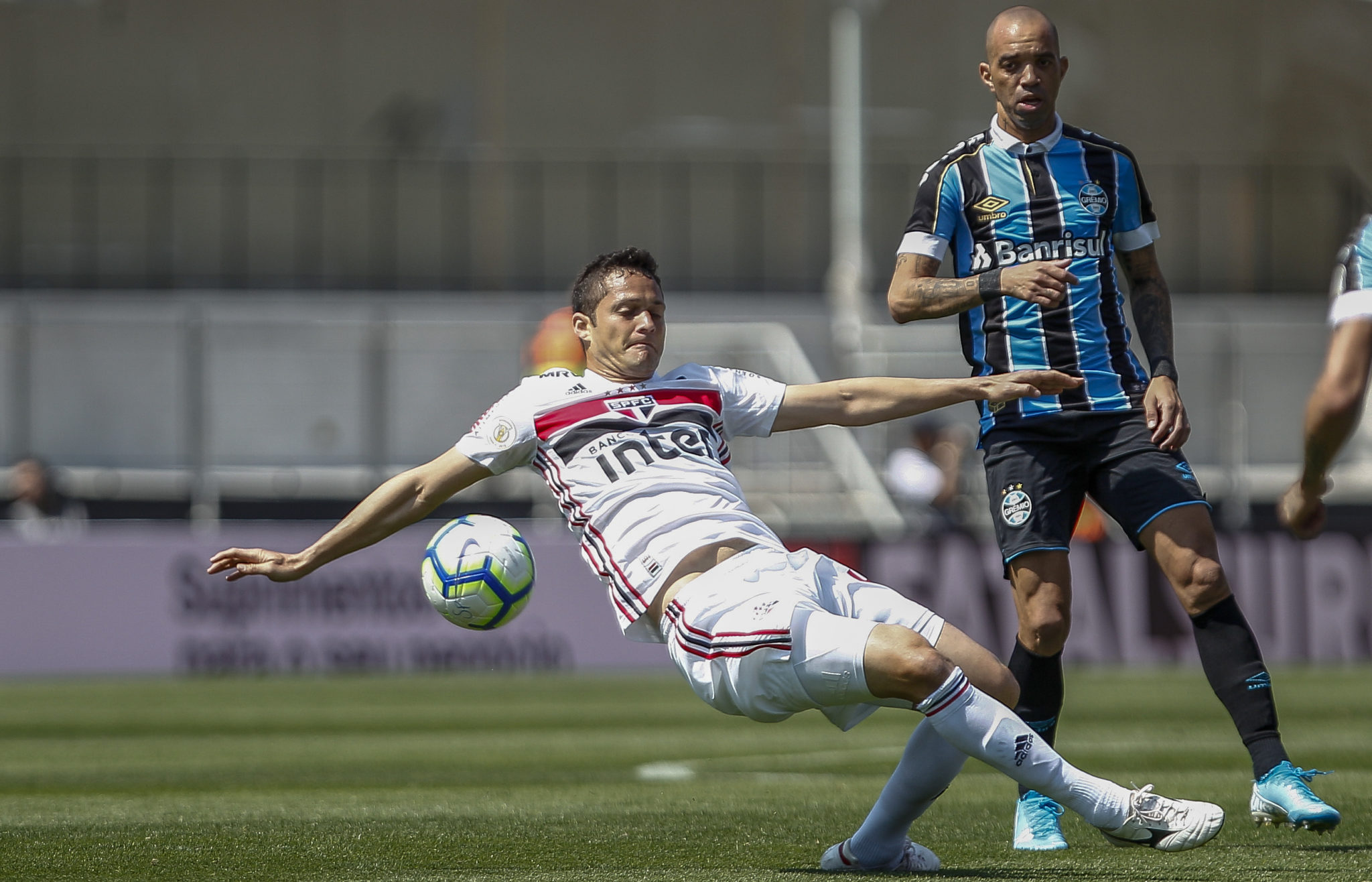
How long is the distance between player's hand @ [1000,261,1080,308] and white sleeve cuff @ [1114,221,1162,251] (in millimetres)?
661

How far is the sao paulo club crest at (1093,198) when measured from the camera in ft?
21.5

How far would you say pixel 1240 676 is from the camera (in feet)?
20.5

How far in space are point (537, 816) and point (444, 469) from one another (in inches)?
73.3

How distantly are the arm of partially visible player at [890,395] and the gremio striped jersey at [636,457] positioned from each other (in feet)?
0.29

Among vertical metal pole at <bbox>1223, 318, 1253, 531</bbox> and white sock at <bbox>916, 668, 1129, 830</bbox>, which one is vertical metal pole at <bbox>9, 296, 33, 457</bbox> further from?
white sock at <bbox>916, 668, 1129, 830</bbox>

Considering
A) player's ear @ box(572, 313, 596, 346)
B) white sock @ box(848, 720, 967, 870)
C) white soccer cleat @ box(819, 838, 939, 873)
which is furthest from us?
player's ear @ box(572, 313, 596, 346)

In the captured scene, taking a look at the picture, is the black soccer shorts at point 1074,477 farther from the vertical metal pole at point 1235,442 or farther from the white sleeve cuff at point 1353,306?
the vertical metal pole at point 1235,442

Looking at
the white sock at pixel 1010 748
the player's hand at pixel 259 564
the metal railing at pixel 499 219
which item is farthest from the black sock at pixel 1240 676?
the metal railing at pixel 499 219

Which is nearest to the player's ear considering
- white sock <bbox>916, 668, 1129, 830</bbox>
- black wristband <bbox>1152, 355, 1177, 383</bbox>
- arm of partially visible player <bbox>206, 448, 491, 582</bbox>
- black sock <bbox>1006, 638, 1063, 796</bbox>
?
arm of partially visible player <bbox>206, 448, 491, 582</bbox>

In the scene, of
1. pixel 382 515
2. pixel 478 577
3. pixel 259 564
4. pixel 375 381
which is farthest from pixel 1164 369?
pixel 375 381

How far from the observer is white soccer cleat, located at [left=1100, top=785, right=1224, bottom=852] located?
5.24 meters

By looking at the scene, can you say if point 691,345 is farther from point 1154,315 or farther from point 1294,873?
point 1294,873

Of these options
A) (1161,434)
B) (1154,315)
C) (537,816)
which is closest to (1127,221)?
(1154,315)

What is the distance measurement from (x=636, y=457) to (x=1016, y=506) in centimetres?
138
